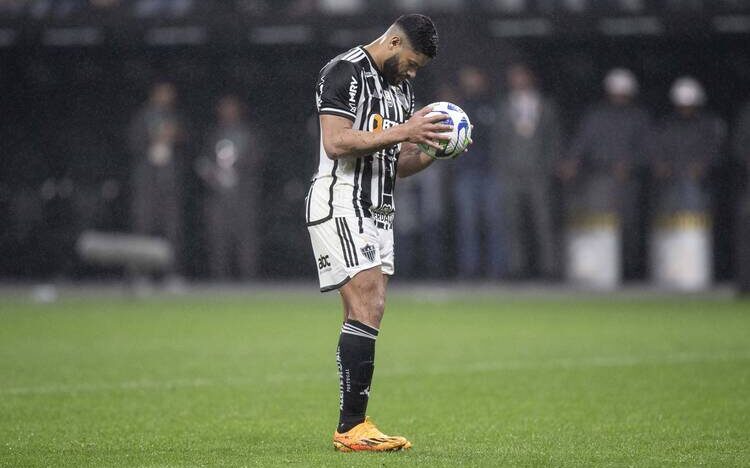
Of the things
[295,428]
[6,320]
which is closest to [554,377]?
[295,428]

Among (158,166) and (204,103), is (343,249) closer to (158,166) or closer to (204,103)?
(158,166)

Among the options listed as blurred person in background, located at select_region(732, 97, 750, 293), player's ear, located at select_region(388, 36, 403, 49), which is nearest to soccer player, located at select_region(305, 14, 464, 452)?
player's ear, located at select_region(388, 36, 403, 49)

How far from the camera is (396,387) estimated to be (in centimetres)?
1017

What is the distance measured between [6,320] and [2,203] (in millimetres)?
6781

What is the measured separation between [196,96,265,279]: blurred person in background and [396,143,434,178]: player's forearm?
13.4m

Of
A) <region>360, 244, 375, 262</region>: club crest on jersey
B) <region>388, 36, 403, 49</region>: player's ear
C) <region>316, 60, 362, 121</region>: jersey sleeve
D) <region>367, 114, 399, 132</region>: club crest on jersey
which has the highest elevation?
<region>388, 36, 403, 49</region>: player's ear

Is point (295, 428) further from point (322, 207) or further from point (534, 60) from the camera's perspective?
point (534, 60)

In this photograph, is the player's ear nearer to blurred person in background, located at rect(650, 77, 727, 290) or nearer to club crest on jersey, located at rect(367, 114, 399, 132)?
club crest on jersey, located at rect(367, 114, 399, 132)

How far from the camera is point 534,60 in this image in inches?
866

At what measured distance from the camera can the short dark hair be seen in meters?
7.30

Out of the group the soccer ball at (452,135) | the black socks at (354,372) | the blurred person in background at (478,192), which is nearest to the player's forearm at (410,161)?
the soccer ball at (452,135)

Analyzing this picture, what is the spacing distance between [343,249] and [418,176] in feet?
45.6

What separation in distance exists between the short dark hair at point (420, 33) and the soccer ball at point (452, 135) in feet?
0.98

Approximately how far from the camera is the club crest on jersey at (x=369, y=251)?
7289 millimetres
